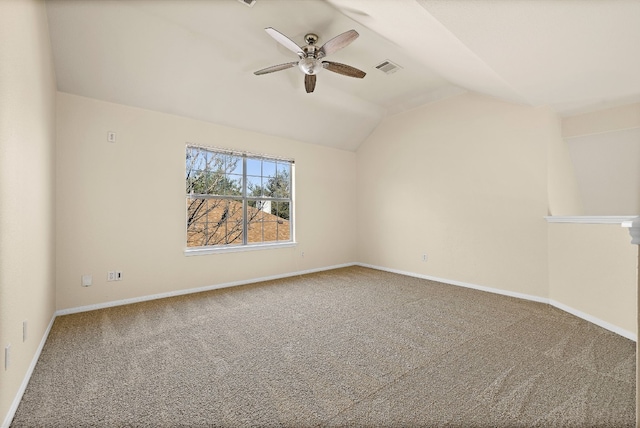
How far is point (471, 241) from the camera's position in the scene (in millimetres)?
4172

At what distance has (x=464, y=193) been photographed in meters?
4.26

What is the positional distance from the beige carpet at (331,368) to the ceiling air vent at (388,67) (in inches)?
119

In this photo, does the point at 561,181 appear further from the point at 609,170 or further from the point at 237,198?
the point at 237,198

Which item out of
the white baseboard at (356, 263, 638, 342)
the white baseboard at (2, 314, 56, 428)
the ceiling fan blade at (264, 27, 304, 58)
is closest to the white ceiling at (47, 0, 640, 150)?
the ceiling fan blade at (264, 27, 304, 58)

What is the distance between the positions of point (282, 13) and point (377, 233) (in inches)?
155

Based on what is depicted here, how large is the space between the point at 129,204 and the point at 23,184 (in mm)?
1760

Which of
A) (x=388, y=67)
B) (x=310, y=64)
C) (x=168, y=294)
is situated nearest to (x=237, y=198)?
(x=168, y=294)

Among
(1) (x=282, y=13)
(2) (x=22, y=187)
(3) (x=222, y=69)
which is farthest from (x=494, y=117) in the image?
(2) (x=22, y=187)

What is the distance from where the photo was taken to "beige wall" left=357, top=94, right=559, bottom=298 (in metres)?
3.62

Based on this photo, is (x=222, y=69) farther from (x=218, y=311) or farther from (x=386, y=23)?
(x=218, y=311)

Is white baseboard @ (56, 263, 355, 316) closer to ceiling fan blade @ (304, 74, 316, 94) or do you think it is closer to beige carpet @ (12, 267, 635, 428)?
beige carpet @ (12, 267, 635, 428)

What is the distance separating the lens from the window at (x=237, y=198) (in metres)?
4.30

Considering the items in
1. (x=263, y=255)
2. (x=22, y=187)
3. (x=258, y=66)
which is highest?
(x=258, y=66)

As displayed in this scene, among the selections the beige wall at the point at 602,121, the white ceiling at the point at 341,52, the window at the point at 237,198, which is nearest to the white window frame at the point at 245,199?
the window at the point at 237,198
